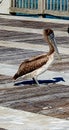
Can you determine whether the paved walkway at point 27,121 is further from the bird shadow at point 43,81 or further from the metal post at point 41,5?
the metal post at point 41,5

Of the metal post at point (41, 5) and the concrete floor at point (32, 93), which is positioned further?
the metal post at point (41, 5)

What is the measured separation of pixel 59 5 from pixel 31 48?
27.9 feet

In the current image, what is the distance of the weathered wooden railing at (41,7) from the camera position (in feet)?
80.1

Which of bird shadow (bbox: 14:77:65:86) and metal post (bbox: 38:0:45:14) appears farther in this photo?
metal post (bbox: 38:0:45:14)

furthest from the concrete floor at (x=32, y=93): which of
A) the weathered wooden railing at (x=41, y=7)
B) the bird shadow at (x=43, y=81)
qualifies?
the weathered wooden railing at (x=41, y=7)

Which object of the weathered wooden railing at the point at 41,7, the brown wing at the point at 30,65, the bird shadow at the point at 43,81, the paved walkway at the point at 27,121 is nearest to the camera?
the paved walkway at the point at 27,121

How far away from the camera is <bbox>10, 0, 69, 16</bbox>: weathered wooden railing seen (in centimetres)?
2440

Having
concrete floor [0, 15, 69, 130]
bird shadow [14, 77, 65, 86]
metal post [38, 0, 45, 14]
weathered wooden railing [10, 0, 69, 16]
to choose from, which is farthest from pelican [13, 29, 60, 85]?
metal post [38, 0, 45, 14]

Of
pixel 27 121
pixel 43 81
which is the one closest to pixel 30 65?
pixel 43 81

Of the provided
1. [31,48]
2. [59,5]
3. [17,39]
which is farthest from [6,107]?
[59,5]

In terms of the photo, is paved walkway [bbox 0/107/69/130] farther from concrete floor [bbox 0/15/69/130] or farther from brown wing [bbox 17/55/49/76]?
brown wing [bbox 17/55/49/76]

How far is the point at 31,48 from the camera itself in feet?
53.8

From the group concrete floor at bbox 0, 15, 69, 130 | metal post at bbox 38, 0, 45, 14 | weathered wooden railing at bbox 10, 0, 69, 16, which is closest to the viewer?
concrete floor at bbox 0, 15, 69, 130

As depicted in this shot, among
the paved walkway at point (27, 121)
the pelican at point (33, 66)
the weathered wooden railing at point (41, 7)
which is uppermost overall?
the weathered wooden railing at point (41, 7)
